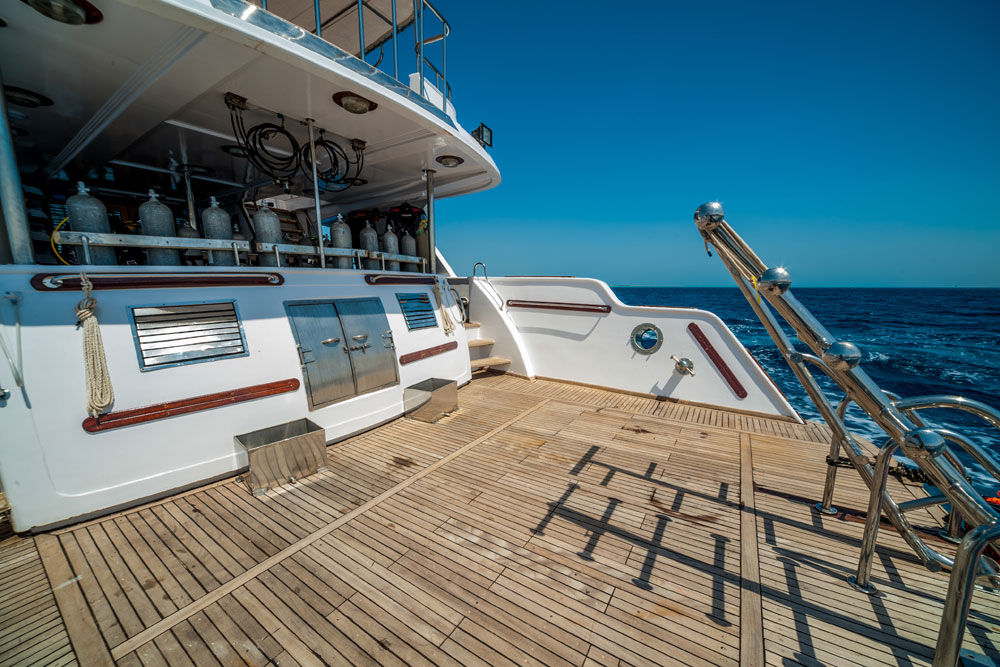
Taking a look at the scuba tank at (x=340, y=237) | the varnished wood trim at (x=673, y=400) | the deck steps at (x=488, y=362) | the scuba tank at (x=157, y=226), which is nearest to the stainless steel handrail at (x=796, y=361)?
the varnished wood trim at (x=673, y=400)

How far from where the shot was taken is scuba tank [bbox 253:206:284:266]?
455cm

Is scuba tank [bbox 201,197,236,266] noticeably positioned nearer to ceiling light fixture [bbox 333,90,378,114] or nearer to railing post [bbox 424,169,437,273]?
ceiling light fixture [bbox 333,90,378,114]

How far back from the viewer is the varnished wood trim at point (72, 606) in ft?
6.52

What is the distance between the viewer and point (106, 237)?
135 inches

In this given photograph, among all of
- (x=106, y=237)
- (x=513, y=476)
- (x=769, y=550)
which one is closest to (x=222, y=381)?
(x=106, y=237)

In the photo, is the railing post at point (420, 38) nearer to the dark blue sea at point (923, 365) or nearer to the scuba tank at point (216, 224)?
the scuba tank at point (216, 224)

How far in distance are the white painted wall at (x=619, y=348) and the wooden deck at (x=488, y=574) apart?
1826mm

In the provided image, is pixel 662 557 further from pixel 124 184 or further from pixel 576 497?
pixel 124 184

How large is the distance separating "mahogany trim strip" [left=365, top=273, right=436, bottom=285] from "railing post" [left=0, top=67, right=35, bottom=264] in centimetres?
296

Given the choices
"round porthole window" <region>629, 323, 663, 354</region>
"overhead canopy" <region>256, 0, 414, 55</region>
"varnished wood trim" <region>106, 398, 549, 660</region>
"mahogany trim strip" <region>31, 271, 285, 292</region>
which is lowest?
"varnished wood trim" <region>106, 398, 549, 660</region>

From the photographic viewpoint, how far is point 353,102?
4113mm

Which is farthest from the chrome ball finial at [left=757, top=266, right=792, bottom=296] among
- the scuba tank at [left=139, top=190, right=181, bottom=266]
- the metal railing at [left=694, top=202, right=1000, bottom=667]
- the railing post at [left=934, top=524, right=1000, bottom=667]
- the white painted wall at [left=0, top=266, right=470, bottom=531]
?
the scuba tank at [left=139, top=190, right=181, bottom=266]

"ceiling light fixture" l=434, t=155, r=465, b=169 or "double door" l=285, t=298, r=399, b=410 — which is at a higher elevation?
"ceiling light fixture" l=434, t=155, r=465, b=169

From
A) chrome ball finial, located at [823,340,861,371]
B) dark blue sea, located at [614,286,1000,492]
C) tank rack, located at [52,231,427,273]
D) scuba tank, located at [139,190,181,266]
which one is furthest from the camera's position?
dark blue sea, located at [614,286,1000,492]
